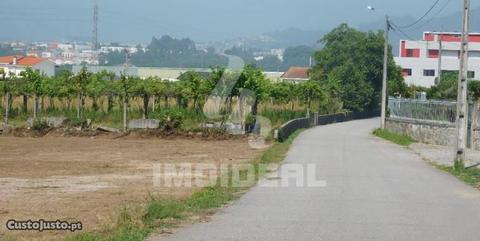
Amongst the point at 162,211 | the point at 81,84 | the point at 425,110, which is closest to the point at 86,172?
the point at 162,211

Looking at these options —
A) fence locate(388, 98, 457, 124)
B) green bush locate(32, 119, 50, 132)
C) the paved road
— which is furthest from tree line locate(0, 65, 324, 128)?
the paved road

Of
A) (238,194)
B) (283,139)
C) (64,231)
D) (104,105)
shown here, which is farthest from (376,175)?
(104,105)

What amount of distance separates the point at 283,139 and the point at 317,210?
2547cm

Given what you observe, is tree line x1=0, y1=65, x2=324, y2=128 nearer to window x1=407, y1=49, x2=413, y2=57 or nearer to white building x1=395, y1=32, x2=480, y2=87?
white building x1=395, y1=32, x2=480, y2=87

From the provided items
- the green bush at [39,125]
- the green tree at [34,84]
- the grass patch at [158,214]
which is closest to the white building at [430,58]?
the green tree at [34,84]

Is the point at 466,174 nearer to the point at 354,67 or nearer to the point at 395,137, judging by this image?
the point at 395,137

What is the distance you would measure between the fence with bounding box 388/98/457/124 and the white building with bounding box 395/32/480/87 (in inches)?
1975

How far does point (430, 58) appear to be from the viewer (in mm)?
105375

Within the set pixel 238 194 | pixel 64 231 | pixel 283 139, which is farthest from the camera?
pixel 283 139

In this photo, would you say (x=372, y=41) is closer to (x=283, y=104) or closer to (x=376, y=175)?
(x=283, y=104)

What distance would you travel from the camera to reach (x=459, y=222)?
40.9ft

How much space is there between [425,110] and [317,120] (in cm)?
2367

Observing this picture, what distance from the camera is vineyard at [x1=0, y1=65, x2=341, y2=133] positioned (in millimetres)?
40906

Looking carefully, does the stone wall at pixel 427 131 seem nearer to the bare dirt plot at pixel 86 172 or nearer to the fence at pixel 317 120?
the fence at pixel 317 120
